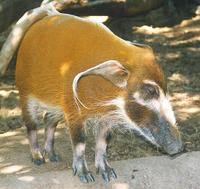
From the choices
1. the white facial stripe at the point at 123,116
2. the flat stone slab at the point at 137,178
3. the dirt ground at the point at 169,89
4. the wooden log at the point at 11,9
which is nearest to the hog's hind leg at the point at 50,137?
the dirt ground at the point at 169,89

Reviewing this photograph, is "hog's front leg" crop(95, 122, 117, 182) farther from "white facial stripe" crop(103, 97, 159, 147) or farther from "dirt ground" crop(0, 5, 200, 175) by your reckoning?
"dirt ground" crop(0, 5, 200, 175)

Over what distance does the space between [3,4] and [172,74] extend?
7.34ft

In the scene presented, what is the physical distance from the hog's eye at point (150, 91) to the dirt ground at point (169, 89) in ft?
4.21

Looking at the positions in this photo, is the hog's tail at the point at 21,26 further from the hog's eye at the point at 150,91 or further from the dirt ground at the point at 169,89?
the hog's eye at the point at 150,91

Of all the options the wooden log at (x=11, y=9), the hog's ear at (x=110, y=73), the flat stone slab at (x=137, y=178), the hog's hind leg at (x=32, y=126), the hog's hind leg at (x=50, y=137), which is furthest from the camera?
the wooden log at (x=11, y=9)

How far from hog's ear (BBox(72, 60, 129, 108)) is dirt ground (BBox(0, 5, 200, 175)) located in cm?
125

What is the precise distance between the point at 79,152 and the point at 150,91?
706 mm

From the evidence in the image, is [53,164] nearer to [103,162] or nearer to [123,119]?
[103,162]

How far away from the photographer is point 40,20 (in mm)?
4285

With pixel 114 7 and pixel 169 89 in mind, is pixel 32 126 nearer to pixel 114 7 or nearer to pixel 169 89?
pixel 169 89

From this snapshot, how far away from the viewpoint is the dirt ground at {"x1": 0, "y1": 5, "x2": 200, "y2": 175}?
5.04 meters

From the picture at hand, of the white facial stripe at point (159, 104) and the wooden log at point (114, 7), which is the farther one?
the wooden log at point (114, 7)

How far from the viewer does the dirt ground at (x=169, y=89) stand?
504 centimetres

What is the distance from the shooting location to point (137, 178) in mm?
3871
